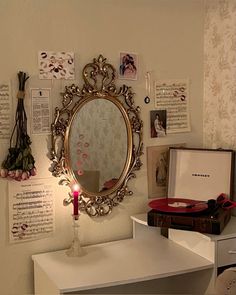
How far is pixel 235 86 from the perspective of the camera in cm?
234

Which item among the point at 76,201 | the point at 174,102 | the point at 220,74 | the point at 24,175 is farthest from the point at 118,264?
the point at 220,74

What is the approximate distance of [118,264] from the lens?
2000mm

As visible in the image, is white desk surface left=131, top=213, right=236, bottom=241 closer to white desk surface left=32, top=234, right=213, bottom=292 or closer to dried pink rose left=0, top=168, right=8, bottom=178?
white desk surface left=32, top=234, right=213, bottom=292

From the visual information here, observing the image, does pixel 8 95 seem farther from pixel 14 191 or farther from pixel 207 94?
pixel 207 94

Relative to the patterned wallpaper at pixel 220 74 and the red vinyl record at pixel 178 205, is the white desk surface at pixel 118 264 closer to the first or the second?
the red vinyl record at pixel 178 205

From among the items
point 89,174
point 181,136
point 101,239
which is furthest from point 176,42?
point 101,239

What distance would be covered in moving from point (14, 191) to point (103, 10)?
1.06m

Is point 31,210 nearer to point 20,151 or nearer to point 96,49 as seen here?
point 20,151

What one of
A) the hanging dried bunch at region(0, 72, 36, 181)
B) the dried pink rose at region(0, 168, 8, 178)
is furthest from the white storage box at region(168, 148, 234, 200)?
the dried pink rose at region(0, 168, 8, 178)

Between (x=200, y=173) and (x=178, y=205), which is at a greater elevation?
(x=200, y=173)

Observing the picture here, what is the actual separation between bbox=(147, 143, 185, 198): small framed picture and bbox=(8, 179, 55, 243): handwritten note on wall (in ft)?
1.97

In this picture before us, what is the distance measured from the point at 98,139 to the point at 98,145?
0.11 ft

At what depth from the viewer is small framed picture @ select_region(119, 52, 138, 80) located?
7.61ft

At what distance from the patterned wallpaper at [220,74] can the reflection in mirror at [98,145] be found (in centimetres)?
57
